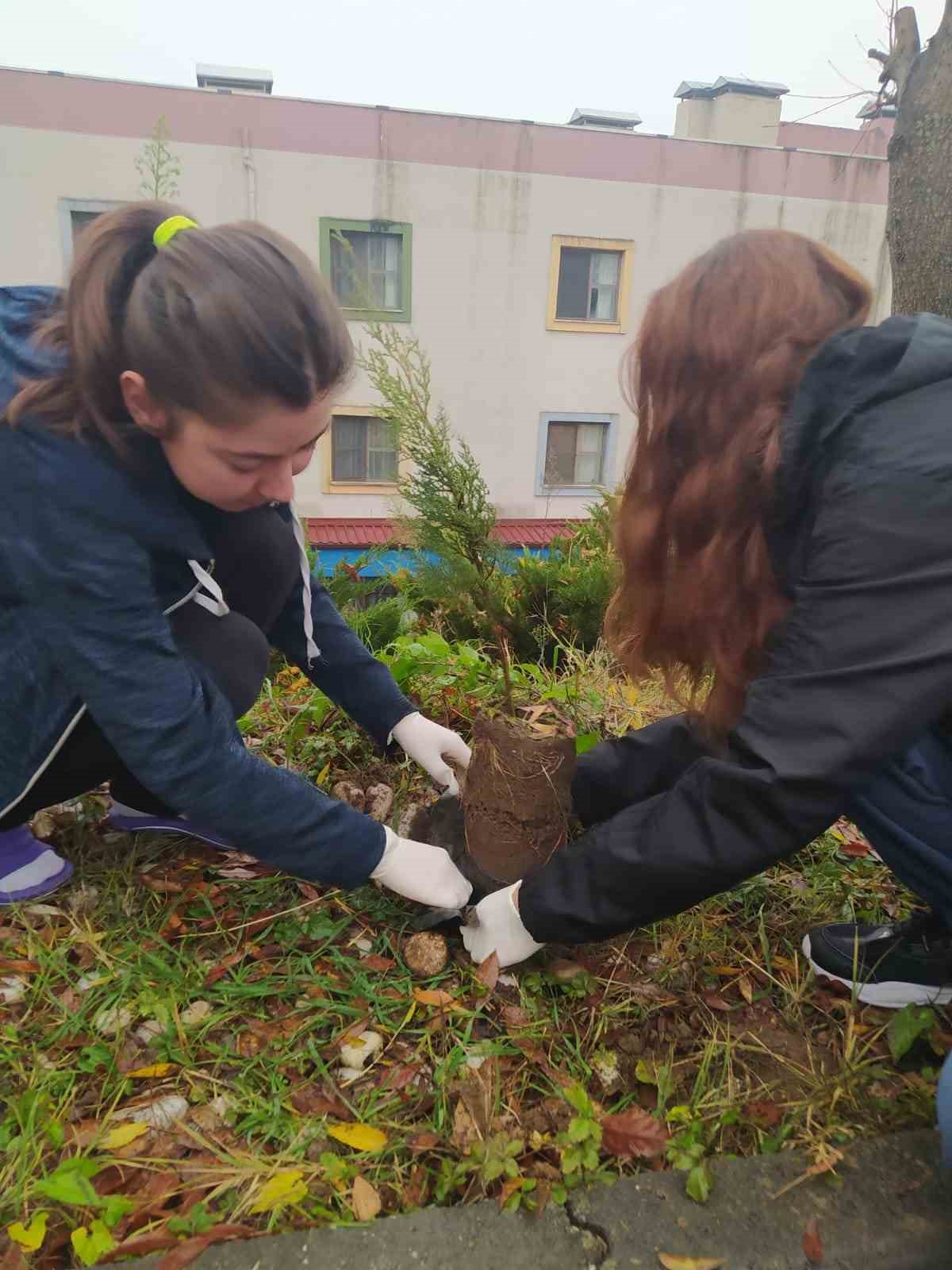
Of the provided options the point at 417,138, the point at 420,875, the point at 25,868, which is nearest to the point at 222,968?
the point at 420,875

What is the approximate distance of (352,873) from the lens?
157 cm

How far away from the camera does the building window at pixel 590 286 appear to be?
1316 centimetres

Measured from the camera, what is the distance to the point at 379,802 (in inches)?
83.2

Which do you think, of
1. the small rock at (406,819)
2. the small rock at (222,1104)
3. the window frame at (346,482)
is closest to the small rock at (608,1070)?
the small rock at (222,1104)

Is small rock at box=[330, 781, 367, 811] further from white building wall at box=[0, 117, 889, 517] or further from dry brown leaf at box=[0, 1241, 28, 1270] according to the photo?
white building wall at box=[0, 117, 889, 517]

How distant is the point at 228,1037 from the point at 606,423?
1380 cm

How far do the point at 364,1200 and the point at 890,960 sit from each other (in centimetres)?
103

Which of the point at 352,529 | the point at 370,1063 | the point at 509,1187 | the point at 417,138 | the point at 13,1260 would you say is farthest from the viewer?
the point at 352,529

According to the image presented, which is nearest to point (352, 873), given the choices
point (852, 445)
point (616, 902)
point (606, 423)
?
point (616, 902)

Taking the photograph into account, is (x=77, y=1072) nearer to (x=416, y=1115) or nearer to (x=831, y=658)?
(x=416, y=1115)

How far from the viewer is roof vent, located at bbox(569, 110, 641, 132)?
15.0 meters

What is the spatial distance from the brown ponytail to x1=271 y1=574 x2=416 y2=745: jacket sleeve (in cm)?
80

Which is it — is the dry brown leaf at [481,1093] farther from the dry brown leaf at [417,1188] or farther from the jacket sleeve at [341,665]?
the jacket sleeve at [341,665]

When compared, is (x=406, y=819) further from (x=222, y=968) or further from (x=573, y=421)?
(x=573, y=421)
